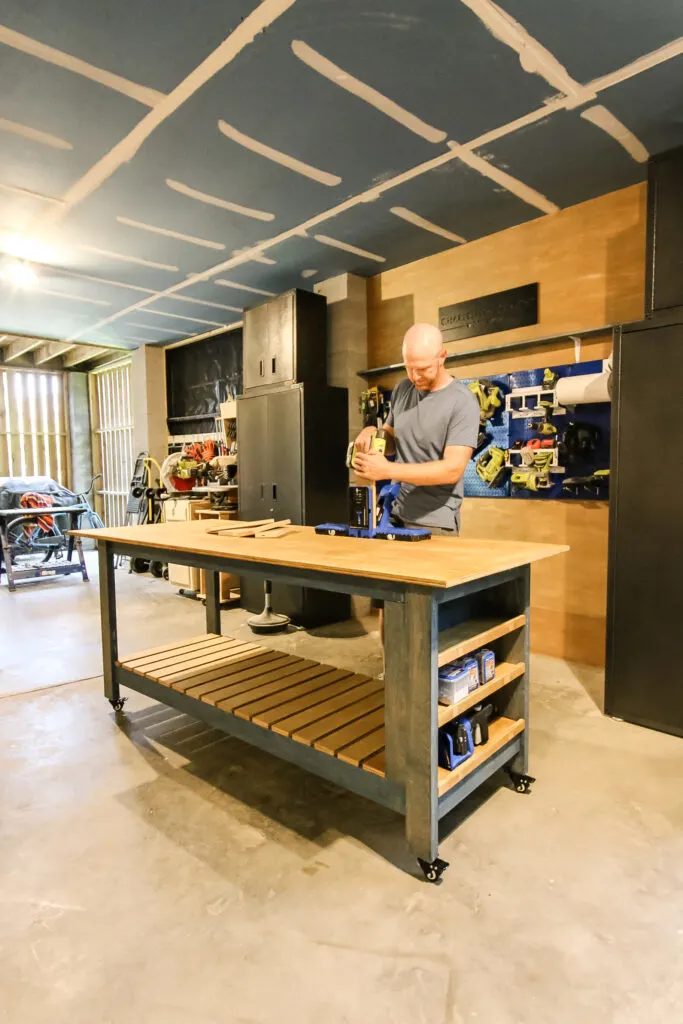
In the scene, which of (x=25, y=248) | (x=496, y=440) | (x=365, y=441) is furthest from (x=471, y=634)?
(x=25, y=248)

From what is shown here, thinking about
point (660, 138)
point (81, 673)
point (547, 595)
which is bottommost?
point (81, 673)

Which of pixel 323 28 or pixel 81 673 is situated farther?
pixel 81 673

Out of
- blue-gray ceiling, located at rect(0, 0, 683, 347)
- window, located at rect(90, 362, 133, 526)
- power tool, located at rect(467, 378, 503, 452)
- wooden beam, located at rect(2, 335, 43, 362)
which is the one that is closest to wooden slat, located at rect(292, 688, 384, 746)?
power tool, located at rect(467, 378, 503, 452)

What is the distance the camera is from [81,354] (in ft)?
29.2

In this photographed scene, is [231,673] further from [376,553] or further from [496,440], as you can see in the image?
[496,440]

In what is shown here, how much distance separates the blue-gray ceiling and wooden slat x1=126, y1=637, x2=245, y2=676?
254 centimetres

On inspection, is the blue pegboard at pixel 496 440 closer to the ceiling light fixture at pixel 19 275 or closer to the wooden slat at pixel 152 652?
the wooden slat at pixel 152 652

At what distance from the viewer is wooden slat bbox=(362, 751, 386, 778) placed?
5.70 feet

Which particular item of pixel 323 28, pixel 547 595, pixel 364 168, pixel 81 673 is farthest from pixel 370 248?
pixel 81 673

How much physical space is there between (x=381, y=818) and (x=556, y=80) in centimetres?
299

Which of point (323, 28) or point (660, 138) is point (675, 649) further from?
point (323, 28)

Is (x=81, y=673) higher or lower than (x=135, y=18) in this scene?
lower

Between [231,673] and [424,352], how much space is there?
1.66m

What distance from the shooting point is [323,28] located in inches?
80.4
